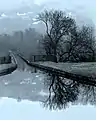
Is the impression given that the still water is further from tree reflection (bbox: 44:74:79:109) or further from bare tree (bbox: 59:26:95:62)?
bare tree (bbox: 59:26:95:62)

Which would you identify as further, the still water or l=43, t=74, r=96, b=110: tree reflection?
l=43, t=74, r=96, b=110: tree reflection

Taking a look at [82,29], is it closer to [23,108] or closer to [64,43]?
[64,43]

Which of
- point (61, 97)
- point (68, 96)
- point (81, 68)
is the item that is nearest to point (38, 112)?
point (61, 97)

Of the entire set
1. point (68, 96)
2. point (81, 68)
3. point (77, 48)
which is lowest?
point (81, 68)

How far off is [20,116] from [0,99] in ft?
12.5

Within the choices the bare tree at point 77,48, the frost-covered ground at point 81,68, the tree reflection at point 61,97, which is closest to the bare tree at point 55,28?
the bare tree at point 77,48

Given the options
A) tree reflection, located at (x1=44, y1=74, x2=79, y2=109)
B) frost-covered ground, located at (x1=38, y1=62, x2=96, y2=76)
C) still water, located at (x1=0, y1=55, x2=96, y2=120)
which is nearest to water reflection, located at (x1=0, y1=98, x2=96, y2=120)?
still water, located at (x1=0, y1=55, x2=96, y2=120)

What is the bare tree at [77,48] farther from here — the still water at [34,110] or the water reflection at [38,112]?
the water reflection at [38,112]

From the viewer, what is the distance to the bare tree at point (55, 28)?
6053 cm

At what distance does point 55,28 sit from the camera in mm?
60906

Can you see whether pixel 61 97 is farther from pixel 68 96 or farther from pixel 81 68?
pixel 81 68

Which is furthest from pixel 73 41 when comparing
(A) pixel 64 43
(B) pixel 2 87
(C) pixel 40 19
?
(B) pixel 2 87

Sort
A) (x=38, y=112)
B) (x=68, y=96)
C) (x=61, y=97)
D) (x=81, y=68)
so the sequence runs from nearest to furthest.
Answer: (x=38, y=112) < (x=61, y=97) < (x=68, y=96) < (x=81, y=68)

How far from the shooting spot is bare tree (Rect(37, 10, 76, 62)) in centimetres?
6053
